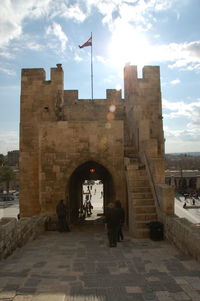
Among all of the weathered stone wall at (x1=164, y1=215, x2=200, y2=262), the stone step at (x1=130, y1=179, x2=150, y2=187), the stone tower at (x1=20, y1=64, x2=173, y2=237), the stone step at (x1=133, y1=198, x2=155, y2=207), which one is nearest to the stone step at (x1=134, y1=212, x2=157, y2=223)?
the stone tower at (x1=20, y1=64, x2=173, y2=237)

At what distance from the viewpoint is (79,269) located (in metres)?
5.29

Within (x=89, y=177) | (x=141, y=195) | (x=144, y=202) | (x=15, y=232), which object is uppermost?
(x=89, y=177)

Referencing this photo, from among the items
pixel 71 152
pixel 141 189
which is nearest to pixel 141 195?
pixel 141 189

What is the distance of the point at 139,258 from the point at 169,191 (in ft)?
7.85

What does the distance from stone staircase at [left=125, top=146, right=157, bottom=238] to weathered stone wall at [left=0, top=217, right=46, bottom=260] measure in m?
2.90

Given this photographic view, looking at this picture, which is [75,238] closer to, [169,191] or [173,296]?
[169,191]

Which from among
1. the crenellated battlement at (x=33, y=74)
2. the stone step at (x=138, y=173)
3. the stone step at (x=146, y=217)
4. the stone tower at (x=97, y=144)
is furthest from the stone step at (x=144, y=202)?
the crenellated battlement at (x=33, y=74)

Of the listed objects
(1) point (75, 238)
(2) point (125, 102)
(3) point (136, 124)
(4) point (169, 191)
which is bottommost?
(1) point (75, 238)

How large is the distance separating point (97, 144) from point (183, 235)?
544 centimetres

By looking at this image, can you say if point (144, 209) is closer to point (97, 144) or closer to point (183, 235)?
point (183, 235)

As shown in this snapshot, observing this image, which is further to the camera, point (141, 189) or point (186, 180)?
point (186, 180)

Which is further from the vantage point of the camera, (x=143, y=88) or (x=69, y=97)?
(x=69, y=97)

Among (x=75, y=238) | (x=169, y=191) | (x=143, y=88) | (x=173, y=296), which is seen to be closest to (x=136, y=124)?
(x=143, y=88)

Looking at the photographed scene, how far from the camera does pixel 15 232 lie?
22.2 ft
